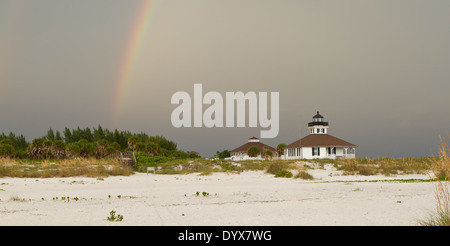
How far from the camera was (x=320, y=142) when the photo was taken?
61.2 meters

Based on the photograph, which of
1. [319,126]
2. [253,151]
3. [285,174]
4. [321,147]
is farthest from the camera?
[253,151]

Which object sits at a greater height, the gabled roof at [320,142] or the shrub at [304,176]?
the gabled roof at [320,142]

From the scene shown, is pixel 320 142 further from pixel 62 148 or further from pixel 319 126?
pixel 62 148

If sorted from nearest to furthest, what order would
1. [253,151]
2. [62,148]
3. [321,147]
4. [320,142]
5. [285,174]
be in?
[285,174]
[62,148]
[321,147]
[320,142]
[253,151]

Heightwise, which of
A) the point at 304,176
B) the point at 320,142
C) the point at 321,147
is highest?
the point at 320,142

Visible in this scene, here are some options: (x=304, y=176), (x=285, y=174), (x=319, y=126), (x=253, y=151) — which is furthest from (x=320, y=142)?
(x=304, y=176)

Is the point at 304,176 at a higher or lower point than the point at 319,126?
lower

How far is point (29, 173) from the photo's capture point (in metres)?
25.1

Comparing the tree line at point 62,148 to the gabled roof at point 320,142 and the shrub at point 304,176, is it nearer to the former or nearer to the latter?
the gabled roof at point 320,142

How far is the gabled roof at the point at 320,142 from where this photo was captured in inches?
2377

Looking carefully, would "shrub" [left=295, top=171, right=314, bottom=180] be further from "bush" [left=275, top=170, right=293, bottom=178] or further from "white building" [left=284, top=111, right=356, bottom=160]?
"white building" [left=284, top=111, right=356, bottom=160]

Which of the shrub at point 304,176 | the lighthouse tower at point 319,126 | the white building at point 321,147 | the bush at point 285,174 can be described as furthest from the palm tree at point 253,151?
the shrub at point 304,176
